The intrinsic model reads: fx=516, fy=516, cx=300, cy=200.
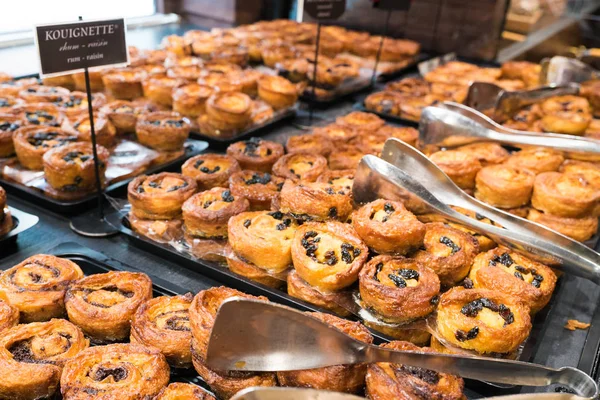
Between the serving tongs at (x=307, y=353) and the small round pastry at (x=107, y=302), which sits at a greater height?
the serving tongs at (x=307, y=353)

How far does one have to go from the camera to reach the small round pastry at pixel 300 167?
3.58 meters

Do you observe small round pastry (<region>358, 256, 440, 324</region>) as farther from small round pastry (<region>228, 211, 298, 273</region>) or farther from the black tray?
the black tray

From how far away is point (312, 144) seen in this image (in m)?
4.20

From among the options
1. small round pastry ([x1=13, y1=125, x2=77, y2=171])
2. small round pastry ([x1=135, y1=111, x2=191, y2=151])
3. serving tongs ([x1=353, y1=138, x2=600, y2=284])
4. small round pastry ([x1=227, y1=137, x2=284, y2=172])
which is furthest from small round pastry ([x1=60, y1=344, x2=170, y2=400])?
small round pastry ([x1=135, y1=111, x2=191, y2=151])

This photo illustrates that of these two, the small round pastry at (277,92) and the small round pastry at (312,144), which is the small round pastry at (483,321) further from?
the small round pastry at (277,92)

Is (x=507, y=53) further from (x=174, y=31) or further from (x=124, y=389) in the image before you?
(x=124, y=389)

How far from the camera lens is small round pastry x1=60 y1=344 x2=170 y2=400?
190 centimetres

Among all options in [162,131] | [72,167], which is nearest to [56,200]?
Answer: [72,167]

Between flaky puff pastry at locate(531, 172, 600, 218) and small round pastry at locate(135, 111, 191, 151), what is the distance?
275 cm

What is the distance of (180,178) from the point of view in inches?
137

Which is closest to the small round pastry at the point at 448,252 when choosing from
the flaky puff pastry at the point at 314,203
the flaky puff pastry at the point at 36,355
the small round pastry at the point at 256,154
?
the flaky puff pastry at the point at 314,203

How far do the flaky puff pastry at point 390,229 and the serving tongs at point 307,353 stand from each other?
0.87 metres

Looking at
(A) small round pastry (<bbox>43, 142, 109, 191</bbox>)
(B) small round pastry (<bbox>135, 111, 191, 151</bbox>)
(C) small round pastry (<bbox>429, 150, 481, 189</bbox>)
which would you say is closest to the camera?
(A) small round pastry (<bbox>43, 142, 109, 191</bbox>)

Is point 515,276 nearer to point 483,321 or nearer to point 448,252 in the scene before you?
point 448,252
